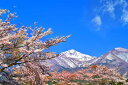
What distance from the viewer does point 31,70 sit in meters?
11.8

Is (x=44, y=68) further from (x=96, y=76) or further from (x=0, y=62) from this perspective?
(x=96, y=76)

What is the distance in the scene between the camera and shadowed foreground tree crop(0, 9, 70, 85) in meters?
10.8

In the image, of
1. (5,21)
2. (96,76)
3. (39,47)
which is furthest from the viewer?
(96,76)

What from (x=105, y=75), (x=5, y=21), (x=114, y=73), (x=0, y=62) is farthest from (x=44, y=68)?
(x=114, y=73)

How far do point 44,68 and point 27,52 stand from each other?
1.85 m

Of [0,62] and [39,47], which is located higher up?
[39,47]

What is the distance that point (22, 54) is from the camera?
11555 mm

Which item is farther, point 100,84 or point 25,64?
point 100,84

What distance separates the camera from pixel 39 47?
481 inches

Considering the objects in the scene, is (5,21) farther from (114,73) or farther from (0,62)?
(114,73)

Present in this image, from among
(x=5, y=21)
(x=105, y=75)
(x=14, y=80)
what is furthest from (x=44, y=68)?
(x=105, y=75)

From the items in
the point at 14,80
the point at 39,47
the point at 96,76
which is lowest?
the point at 14,80

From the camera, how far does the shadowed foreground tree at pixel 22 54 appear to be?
1083 centimetres

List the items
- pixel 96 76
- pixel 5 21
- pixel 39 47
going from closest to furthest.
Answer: pixel 39 47 → pixel 5 21 → pixel 96 76
